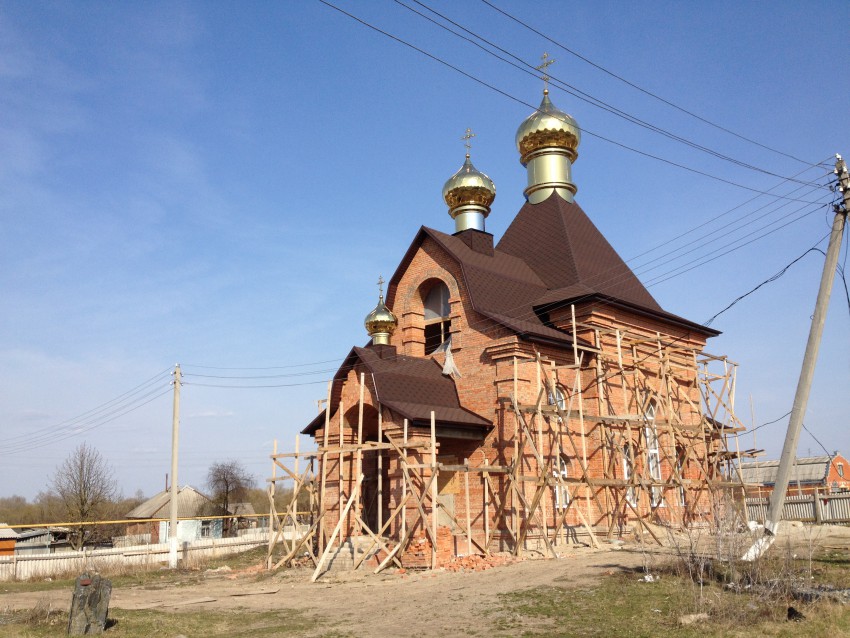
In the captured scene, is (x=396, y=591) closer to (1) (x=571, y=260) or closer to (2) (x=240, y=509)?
(1) (x=571, y=260)

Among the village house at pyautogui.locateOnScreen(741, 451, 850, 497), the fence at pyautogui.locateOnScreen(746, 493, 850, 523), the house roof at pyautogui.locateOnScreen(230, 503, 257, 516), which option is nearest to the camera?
the fence at pyautogui.locateOnScreen(746, 493, 850, 523)

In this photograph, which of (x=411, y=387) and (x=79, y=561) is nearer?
(x=411, y=387)

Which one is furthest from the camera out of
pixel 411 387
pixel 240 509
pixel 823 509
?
pixel 240 509

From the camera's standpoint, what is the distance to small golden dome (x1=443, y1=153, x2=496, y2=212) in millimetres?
19750

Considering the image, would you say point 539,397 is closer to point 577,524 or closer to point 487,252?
point 577,524

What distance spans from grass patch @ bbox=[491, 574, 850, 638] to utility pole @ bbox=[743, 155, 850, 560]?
5.66ft

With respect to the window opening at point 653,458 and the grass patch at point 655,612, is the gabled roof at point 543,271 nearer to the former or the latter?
the window opening at point 653,458

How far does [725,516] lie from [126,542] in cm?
→ 2477

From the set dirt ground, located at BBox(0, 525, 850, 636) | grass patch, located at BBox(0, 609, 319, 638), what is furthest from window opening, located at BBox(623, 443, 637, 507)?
grass patch, located at BBox(0, 609, 319, 638)

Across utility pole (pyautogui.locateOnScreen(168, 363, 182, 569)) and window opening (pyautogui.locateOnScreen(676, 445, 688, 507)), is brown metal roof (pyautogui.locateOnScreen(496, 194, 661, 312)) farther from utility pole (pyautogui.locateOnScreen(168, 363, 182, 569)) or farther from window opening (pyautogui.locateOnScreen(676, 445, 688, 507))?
utility pole (pyautogui.locateOnScreen(168, 363, 182, 569))

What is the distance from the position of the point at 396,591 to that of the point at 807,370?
655 centimetres

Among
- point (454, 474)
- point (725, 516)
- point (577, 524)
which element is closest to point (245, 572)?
point (454, 474)

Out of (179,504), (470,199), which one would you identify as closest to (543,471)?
(470,199)

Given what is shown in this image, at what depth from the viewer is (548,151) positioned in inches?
838
